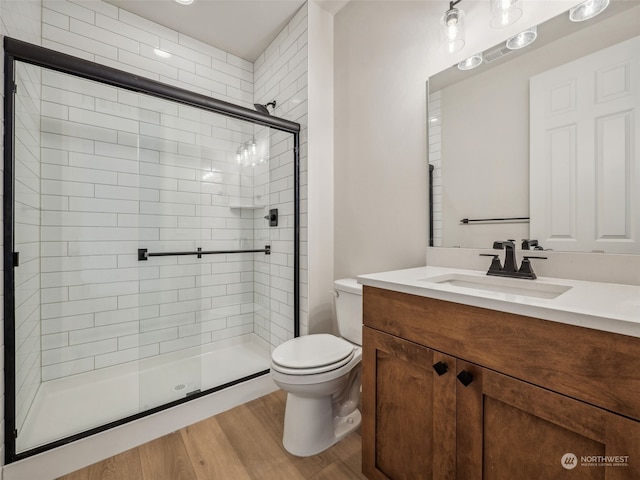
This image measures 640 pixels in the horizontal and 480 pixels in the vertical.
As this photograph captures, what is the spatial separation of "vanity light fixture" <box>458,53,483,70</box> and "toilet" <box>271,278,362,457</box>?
3.97ft

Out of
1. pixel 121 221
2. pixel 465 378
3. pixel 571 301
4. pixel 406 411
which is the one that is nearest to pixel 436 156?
pixel 571 301

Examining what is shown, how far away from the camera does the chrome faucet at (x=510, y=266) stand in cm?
109

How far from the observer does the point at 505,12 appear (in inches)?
46.1

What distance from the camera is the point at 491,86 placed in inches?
50.9

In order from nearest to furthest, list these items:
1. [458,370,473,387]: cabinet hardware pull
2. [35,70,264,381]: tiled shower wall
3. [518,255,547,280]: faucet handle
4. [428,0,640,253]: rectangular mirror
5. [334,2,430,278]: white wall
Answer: [458,370,473,387]: cabinet hardware pull → [428,0,640,253]: rectangular mirror → [518,255,547,280]: faucet handle → [334,2,430,278]: white wall → [35,70,264,381]: tiled shower wall

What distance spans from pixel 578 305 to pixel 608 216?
0.55 metres

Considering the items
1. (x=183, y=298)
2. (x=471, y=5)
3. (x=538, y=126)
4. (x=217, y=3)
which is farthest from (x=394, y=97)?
(x=183, y=298)

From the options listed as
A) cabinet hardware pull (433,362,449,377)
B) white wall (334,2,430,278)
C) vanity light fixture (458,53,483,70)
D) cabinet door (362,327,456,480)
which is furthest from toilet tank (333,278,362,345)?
vanity light fixture (458,53,483,70)

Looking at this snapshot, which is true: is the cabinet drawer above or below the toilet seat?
above

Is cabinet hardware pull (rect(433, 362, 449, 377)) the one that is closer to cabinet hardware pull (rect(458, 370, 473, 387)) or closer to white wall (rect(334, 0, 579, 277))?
cabinet hardware pull (rect(458, 370, 473, 387))

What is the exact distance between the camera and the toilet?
1.34 meters

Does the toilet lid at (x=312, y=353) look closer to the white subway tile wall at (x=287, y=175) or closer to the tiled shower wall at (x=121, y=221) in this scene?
the white subway tile wall at (x=287, y=175)

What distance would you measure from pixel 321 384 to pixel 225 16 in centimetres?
248

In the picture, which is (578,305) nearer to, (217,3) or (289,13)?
(289,13)
